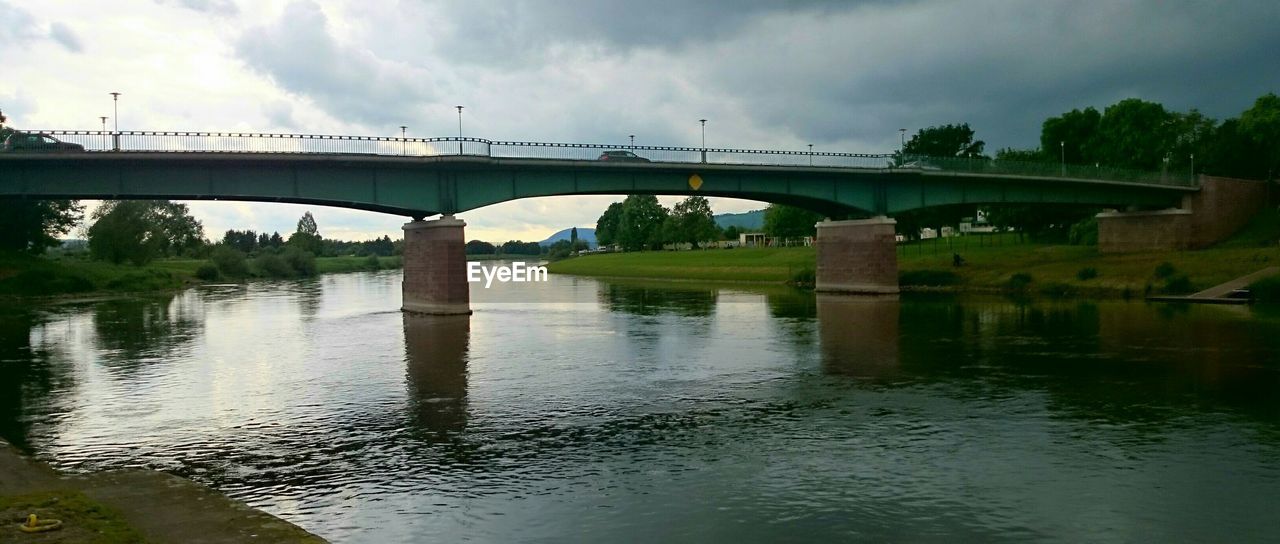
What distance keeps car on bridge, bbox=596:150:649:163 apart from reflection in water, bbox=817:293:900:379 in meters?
17.5

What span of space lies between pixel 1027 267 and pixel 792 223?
7247 cm

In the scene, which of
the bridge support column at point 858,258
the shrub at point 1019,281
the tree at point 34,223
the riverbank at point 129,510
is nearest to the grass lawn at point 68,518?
the riverbank at point 129,510

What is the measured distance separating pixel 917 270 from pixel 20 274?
285ft

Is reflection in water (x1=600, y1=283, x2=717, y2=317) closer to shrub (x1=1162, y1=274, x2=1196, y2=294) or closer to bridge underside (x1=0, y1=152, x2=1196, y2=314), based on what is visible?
bridge underside (x1=0, y1=152, x2=1196, y2=314)

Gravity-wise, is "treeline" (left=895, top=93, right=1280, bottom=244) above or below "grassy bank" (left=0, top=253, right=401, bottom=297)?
above

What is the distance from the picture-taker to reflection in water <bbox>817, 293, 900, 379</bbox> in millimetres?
35750

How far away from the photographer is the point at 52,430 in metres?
25.1

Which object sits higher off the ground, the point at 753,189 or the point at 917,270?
the point at 753,189

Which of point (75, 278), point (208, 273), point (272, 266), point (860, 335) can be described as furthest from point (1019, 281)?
point (272, 266)

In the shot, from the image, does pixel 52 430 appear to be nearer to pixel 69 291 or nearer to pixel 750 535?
pixel 750 535

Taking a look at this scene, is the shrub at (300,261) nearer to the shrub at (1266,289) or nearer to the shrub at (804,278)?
the shrub at (804,278)

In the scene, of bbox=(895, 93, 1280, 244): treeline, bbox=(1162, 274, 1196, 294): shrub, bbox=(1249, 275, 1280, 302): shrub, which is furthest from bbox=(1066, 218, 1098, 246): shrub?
bbox=(1249, 275, 1280, 302): shrub

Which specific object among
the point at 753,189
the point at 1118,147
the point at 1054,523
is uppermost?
the point at 1118,147

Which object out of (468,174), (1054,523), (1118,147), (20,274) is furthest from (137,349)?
(1118,147)
